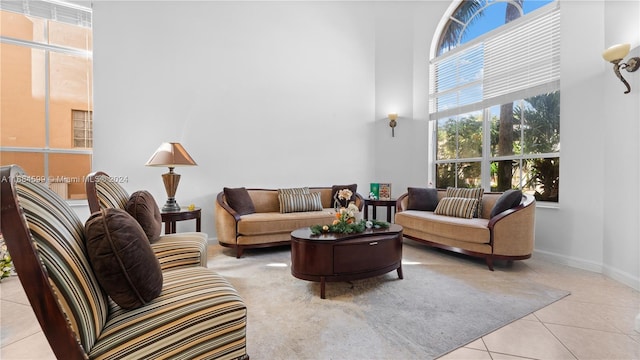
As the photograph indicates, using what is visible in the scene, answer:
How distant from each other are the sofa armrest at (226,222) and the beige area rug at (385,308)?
406 millimetres

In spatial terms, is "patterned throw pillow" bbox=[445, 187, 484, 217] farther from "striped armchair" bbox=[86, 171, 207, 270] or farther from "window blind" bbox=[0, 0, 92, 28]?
"window blind" bbox=[0, 0, 92, 28]

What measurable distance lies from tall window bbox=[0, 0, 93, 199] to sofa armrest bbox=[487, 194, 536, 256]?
490cm

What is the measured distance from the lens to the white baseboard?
101 inches

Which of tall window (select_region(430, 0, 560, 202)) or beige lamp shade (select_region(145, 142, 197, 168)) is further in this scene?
tall window (select_region(430, 0, 560, 202))

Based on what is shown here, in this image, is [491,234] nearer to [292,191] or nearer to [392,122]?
[292,191]

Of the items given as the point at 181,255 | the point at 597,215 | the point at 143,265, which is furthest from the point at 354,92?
the point at 143,265

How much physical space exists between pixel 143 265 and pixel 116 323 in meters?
0.21

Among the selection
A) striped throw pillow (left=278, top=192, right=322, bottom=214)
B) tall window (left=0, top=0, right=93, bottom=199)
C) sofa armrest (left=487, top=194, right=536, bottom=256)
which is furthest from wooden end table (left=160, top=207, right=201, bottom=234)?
sofa armrest (left=487, top=194, right=536, bottom=256)

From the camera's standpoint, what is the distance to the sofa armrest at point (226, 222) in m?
3.55

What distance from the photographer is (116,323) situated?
1059 millimetres

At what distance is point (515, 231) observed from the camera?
298 centimetres

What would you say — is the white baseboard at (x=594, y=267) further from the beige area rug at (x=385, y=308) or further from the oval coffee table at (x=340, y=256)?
the oval coffee table at (x=340, y=256)

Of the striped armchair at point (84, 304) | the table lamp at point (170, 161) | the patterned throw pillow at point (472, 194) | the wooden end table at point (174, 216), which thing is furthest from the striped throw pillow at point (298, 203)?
the striped armchair at point (84, 304)

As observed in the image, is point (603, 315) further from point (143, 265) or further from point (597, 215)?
point (143, 265)
